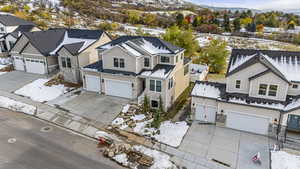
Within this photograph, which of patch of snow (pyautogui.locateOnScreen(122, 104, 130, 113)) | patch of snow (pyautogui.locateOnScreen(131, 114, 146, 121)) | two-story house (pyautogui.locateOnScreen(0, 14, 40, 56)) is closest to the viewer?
patch of snow (pyautogui.locateOnScreen(131, 114, 146, 121))

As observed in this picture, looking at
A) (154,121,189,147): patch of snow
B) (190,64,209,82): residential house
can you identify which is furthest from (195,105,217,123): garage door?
(190,64,209,82): residential house

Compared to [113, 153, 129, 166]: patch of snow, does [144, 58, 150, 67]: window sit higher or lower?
higher

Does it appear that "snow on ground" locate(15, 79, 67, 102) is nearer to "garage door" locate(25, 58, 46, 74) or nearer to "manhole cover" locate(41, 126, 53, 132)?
"garage door" locate(25, 58, 46, 74)

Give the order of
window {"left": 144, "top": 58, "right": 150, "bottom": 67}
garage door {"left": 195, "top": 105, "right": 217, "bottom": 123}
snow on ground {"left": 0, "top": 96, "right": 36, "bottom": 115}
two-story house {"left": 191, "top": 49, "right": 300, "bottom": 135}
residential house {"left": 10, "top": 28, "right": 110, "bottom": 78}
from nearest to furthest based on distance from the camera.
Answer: two-story house {"left": 191, "top": 49, "right": 300, "bottom": 135}
garage door {"left": 195, "top": 105, "right": 217, "bottom": 123}
snow on ground {"left": 0, "top": 96, "right": 36, "bottom": 115}
window {"left": 144, "top": 58, "right": 150, "bottom": 67}
residential house {"left": 10, "top": 28, "right": 110, "bottom": 78}

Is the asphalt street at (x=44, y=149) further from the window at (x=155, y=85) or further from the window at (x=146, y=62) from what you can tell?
the window at (x=146, y=62)

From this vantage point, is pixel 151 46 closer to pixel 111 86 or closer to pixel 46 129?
pixel 111 86

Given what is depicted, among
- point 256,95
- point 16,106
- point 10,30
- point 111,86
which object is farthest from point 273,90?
point 10,30

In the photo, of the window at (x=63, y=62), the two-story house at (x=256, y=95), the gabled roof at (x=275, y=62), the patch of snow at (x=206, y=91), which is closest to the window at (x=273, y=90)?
the two-story house at (x=256, y=95)
